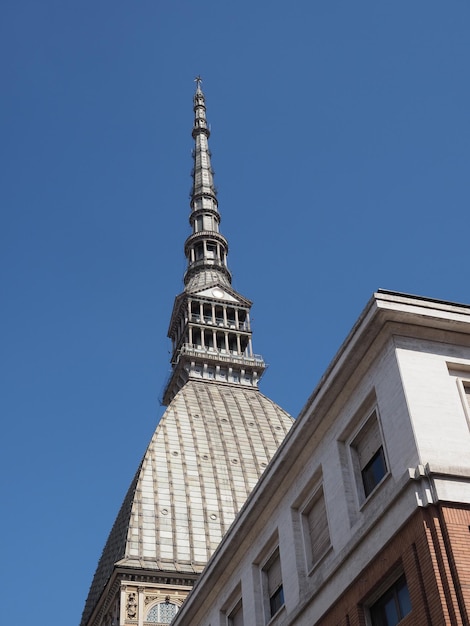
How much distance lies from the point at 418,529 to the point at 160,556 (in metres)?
57.0

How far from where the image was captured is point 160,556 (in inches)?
2940

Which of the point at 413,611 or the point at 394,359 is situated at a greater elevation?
the point at 394,359

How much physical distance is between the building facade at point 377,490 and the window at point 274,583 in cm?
4

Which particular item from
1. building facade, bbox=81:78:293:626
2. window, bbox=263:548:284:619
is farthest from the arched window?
window, bbox=263:548:284:619

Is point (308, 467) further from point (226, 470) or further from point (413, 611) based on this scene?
point (226, 470)

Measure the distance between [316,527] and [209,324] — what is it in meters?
80.2

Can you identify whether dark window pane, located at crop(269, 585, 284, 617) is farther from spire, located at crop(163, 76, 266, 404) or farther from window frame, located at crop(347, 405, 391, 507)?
A: spire, located at crop(163, 76, 266, 404)

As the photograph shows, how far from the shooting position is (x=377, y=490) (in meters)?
22.2

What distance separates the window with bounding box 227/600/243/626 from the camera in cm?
2923

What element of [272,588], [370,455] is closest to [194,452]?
[272,588]

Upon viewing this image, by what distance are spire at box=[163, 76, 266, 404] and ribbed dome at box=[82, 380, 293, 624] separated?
193cm

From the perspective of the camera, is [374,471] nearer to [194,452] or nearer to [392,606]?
[392,606]

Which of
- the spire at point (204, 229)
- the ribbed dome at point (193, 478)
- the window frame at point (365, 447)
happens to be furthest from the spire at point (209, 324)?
the window frame at point (365, 447)

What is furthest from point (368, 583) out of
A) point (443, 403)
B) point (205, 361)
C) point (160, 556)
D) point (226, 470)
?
point (205, 361)
